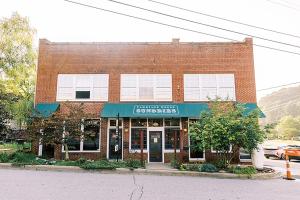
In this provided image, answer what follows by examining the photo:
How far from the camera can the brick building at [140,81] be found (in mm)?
18484

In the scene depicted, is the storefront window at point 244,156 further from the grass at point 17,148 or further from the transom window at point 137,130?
the grass at point 17,148

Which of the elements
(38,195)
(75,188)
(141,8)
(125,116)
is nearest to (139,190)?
(75,188)

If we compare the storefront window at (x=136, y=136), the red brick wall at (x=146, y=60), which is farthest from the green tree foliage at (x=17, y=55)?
the storefront window at (x=136, y=136)

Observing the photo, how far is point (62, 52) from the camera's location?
63.7ft

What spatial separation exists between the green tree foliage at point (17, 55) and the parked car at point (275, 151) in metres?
23.7

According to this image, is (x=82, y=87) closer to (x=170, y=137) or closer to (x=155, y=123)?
(x=155, y=123)

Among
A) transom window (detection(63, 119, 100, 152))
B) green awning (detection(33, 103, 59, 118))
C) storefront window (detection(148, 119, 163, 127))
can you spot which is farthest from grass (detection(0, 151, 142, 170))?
storefront window (detection(148, 119, 163, 127))

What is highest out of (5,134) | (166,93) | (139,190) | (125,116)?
(166,93)

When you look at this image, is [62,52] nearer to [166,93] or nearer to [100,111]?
[100,111]

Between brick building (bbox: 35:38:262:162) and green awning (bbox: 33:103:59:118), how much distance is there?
0.15 meters

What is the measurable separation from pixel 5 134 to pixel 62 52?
721 centimetres

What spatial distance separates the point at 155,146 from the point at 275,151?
1444 cm

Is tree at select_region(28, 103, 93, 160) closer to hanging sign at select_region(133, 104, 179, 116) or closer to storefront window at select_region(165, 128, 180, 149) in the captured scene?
hanging sign at select_region(133, 104, 179, 116)

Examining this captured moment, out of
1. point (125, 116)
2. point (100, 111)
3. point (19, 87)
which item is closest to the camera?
point (125, 116)
